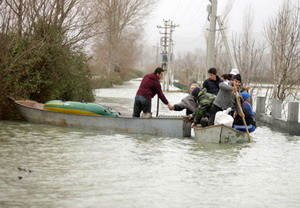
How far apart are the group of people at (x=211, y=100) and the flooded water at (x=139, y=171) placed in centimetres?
72

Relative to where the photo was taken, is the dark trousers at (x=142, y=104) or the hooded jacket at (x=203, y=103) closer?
the hooded jacket at (x=203, y=103)

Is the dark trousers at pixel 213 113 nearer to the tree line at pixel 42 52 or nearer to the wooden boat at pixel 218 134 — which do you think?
the wooden boat at pixel 218 134

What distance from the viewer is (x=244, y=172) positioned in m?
10.3

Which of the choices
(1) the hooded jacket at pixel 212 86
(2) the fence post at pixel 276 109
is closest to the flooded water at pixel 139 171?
(1) the hooded jacket at pixel 212 86

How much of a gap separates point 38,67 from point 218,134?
7.18 metres

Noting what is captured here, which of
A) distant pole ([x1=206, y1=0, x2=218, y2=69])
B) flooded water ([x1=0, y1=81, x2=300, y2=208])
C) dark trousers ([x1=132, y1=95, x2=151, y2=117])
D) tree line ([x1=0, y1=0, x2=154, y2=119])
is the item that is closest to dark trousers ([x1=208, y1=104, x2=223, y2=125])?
flooded water ([x1=0, y1=81, x2=300, y2=208])

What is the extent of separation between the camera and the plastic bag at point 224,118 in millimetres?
13445

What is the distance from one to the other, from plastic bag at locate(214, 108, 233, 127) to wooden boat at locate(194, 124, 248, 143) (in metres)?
0.15

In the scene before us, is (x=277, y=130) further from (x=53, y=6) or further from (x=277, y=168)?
(x=53, y=6)

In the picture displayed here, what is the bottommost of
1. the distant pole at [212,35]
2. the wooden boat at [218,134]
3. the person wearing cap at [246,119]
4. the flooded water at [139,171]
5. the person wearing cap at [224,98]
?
the flooded water at [139,171]

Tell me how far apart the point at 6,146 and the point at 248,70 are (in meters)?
18.2

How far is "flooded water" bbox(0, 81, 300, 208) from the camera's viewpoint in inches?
309

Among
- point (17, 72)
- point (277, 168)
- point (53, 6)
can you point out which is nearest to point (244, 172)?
point (277, 168)

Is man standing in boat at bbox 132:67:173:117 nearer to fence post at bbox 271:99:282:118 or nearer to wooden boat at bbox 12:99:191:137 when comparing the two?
wooden boat at bbox 12:99:191:137
